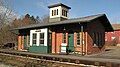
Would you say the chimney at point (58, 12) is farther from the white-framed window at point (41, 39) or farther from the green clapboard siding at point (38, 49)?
the green clapboard siding at point (38, 49)

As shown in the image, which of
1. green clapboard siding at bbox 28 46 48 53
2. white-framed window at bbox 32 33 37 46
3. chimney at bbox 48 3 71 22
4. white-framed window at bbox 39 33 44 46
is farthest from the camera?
chimney at bbox 48 3 71 22

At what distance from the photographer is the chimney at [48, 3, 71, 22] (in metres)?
28.8

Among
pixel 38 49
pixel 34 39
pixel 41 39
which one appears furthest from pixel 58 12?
pixel 38 49

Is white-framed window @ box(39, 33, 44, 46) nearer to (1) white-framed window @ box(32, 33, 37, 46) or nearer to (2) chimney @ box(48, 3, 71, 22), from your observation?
(1) white-framed window @ box(32, 33, 37, 46)

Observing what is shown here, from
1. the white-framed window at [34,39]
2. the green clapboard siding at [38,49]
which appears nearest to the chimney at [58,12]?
the white-framed window at [34,39]

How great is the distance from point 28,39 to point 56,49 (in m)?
6.54

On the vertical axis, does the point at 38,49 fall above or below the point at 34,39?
below

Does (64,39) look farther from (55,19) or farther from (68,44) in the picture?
(55,19)

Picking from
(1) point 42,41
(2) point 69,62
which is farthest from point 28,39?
(2) point 69,62

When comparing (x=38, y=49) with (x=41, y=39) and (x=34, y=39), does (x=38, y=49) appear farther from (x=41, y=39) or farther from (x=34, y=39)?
(x=34, y=39)

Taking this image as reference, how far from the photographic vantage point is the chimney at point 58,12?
28.8 meters

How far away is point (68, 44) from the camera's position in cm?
2384

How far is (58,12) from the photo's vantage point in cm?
2894

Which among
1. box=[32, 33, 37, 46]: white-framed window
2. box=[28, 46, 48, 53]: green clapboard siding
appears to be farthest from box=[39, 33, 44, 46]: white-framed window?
box=[32, 33, 37, 46]: white-framed window
